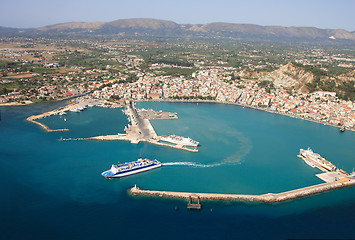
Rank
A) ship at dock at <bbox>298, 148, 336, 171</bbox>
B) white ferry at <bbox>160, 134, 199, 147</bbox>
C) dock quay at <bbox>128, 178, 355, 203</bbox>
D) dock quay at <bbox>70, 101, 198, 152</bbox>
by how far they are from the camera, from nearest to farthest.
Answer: dock quay at <bbox>128, 178, 355, 203</bbox> < ship at dock at <bbox>298, 148, 336, 171</bbox> < white ferry at <bbox>160, 134, 199, 147</bbox> < dock quay at <bbox>70, 101, 198, 152</bbox>

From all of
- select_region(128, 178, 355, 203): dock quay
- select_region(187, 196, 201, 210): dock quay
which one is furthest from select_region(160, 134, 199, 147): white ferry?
select_region(187, 196, 201, 210): dock quay

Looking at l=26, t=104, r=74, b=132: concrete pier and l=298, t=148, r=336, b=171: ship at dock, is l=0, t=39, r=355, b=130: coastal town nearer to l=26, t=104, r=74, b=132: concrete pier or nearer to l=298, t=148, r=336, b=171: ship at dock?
l=26, t=104, r=74, b=132: concrete pier

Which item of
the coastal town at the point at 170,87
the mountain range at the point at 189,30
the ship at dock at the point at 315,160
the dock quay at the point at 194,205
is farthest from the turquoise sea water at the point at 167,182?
the mountain range at the point at 189,30

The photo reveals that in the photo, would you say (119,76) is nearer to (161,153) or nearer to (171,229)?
(161,153)

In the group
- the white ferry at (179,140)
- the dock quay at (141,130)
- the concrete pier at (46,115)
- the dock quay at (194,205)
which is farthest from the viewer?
the concrete pier at (46,115)

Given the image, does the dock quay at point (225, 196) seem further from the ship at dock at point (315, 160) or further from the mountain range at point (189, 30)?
the mountain range at point (189, 30)

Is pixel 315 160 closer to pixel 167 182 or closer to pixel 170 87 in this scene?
pixel 167 182
